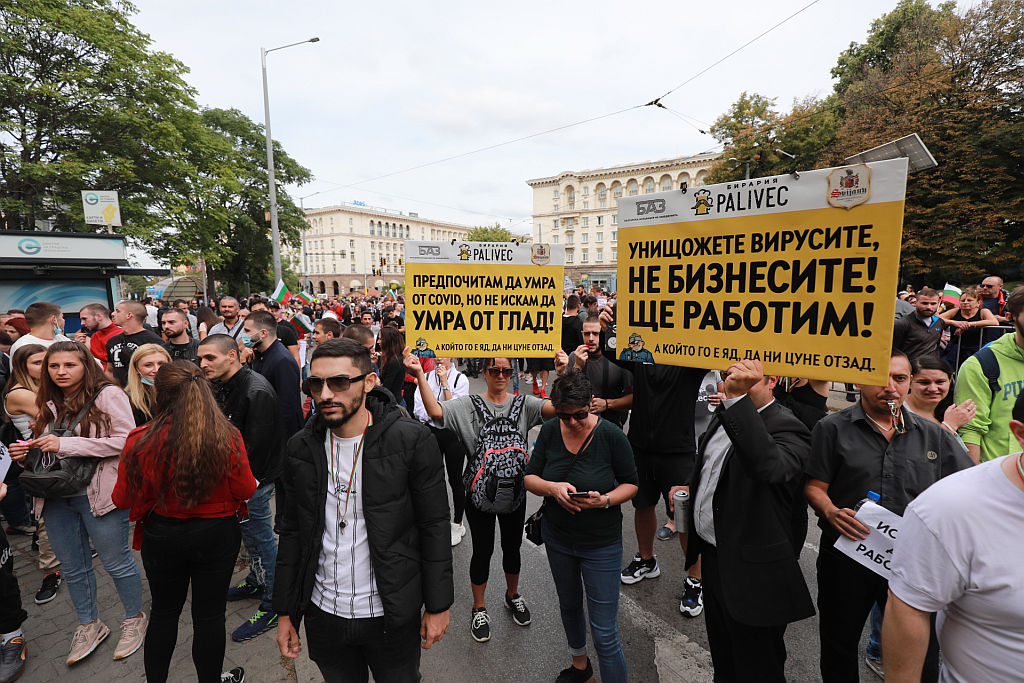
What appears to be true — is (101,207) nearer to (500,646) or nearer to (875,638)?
(500,646)

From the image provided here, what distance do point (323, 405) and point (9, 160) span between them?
25.5 meters

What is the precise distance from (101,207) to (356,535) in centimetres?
2110

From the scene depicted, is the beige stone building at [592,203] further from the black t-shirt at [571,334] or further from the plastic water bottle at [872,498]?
the plastic water bottle at [872,498]

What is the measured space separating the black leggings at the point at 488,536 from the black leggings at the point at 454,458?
1.39 ft

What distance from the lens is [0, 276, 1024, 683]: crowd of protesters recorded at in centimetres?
149

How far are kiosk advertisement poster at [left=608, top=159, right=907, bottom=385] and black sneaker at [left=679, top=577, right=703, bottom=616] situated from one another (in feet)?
6.74

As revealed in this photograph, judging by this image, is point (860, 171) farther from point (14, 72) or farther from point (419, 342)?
point (14, 72)

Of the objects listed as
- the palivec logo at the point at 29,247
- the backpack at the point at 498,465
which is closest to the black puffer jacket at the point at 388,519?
the backpack at the point at 498,465

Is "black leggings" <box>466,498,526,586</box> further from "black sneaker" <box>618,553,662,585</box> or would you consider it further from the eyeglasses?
the eyeglasses

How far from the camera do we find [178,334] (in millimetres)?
5445

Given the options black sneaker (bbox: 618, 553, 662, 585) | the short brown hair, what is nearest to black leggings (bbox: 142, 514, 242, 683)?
black sneaker (bbox: 618, 553, 662, 585)

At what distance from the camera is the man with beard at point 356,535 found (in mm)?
2094

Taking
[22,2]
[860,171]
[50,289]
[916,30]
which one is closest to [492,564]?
[860,171]

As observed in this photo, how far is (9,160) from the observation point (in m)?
18.0
